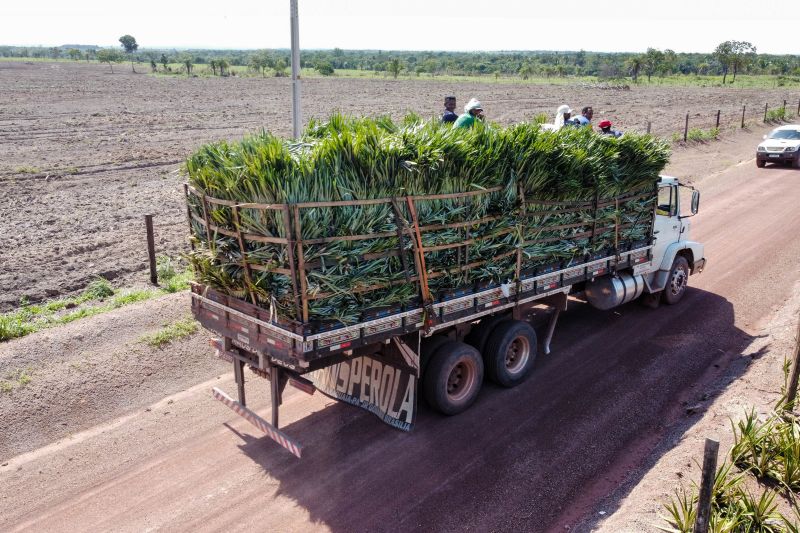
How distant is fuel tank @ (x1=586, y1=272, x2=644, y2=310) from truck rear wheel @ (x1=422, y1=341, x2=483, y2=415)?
3.14m

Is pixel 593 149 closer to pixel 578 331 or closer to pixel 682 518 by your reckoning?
pixel 578 331

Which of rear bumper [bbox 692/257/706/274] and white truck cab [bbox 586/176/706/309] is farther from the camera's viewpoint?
rear bumper [bbox 692/257/706/274]

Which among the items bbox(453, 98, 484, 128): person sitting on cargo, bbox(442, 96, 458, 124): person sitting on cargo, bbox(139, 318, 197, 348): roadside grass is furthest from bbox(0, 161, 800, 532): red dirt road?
bbox(442, 96, 458, 124): person sitting on cargo

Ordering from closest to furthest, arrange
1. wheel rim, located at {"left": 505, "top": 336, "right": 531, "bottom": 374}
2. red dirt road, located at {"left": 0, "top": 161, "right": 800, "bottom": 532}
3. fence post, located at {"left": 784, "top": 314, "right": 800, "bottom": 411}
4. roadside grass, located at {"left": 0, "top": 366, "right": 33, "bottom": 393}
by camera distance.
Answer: red dirt road, located at {"left": 0, "top": 161, "right": 800, "bottom": 532}, fence post, located at {"left": 784, "top": 314, "right": 800, "bottom": 411}, roadside grass, located at {"left": 0, "top": 366, "right": 33, "bottom": 393}, wheel rim, located at {"left": 505, "top": 336, "right": 531, "bottom": 374}

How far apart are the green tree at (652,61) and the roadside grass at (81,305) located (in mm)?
90914

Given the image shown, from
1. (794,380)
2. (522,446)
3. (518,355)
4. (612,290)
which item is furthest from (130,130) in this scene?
(794,380)

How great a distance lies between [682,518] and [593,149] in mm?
5299

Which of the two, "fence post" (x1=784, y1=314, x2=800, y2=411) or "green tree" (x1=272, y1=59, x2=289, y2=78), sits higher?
"green tree" (x1=272, y1=59, x2=289, y2=78)

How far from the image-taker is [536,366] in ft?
32.7

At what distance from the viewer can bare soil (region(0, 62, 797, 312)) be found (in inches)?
580

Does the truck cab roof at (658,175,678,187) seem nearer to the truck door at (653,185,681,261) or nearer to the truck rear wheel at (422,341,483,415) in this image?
the truck door at (653,185,681,261)

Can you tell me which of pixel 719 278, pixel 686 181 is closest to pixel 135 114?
pixel 686 181

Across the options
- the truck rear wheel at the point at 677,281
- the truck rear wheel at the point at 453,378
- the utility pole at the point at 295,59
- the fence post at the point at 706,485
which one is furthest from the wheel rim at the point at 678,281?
the fence post at the point at 706,485

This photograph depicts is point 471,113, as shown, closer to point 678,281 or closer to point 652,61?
point 678,281
